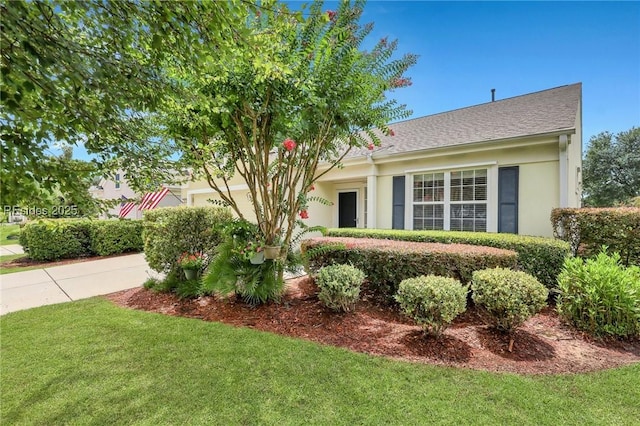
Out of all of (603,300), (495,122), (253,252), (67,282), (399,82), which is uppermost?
(495,122)

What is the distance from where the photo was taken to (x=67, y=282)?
272 inches

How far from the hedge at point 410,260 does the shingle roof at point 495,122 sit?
3.96 metres

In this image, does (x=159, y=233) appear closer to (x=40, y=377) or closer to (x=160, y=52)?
(x=40, y=377)

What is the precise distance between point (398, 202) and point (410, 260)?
15.2 feet

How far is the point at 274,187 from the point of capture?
16.0 ft

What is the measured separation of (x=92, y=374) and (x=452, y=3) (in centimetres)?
921

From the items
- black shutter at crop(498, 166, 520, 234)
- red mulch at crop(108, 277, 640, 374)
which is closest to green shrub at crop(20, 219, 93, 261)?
red mulch at crop(108, 277, 640, 374)

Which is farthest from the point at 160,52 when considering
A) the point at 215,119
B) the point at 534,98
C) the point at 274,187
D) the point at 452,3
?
the point at 534,98

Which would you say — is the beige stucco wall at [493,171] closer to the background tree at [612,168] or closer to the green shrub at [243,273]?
the green shrub at [243,273]

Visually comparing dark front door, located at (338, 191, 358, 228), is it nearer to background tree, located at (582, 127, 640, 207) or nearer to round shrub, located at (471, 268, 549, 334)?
round shrub, located at (471, 268, 549, 334)

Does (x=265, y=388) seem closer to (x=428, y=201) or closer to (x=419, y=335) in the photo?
(x=419, y=335)

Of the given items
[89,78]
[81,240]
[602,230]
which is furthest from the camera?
[81,240]

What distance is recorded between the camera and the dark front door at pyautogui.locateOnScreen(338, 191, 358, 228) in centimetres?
1102

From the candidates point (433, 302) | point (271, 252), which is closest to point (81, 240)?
point (271, 252)
